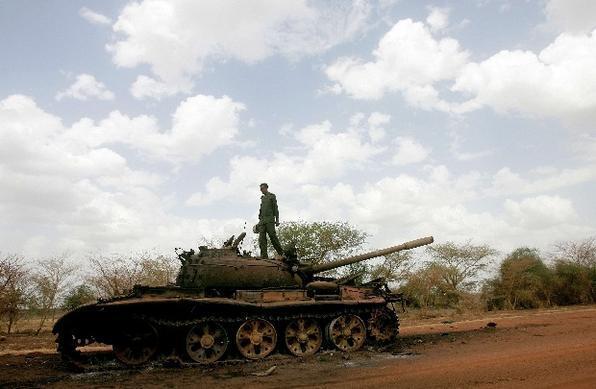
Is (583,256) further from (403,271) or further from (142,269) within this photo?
(142,269)

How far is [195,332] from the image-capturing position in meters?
10.1

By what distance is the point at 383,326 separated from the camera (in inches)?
482

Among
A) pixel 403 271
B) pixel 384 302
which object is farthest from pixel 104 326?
pixel 403 271

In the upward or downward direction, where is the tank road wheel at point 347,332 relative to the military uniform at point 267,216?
downward

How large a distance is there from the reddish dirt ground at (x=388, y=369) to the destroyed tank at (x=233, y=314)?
0.52m

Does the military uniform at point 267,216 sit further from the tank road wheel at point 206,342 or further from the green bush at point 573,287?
the green bush at point 573,287

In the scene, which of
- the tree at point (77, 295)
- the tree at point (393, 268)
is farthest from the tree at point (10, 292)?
the tree at point (393, 268)

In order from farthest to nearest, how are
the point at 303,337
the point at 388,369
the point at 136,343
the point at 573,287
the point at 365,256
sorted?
1. the point at 573,287
2. the point at 365,256
3. the point at 303,337
4. the point at 136,343
5. the point at 388,369

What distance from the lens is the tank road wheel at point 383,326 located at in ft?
39.4

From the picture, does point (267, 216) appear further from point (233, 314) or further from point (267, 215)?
point (233, 314)

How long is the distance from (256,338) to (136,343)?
264 cm

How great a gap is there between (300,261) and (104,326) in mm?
5020

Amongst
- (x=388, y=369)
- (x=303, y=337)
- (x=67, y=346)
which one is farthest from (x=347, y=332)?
(x=67, y=346)

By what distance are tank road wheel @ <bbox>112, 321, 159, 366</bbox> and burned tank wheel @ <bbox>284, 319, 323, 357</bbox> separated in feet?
9.80
